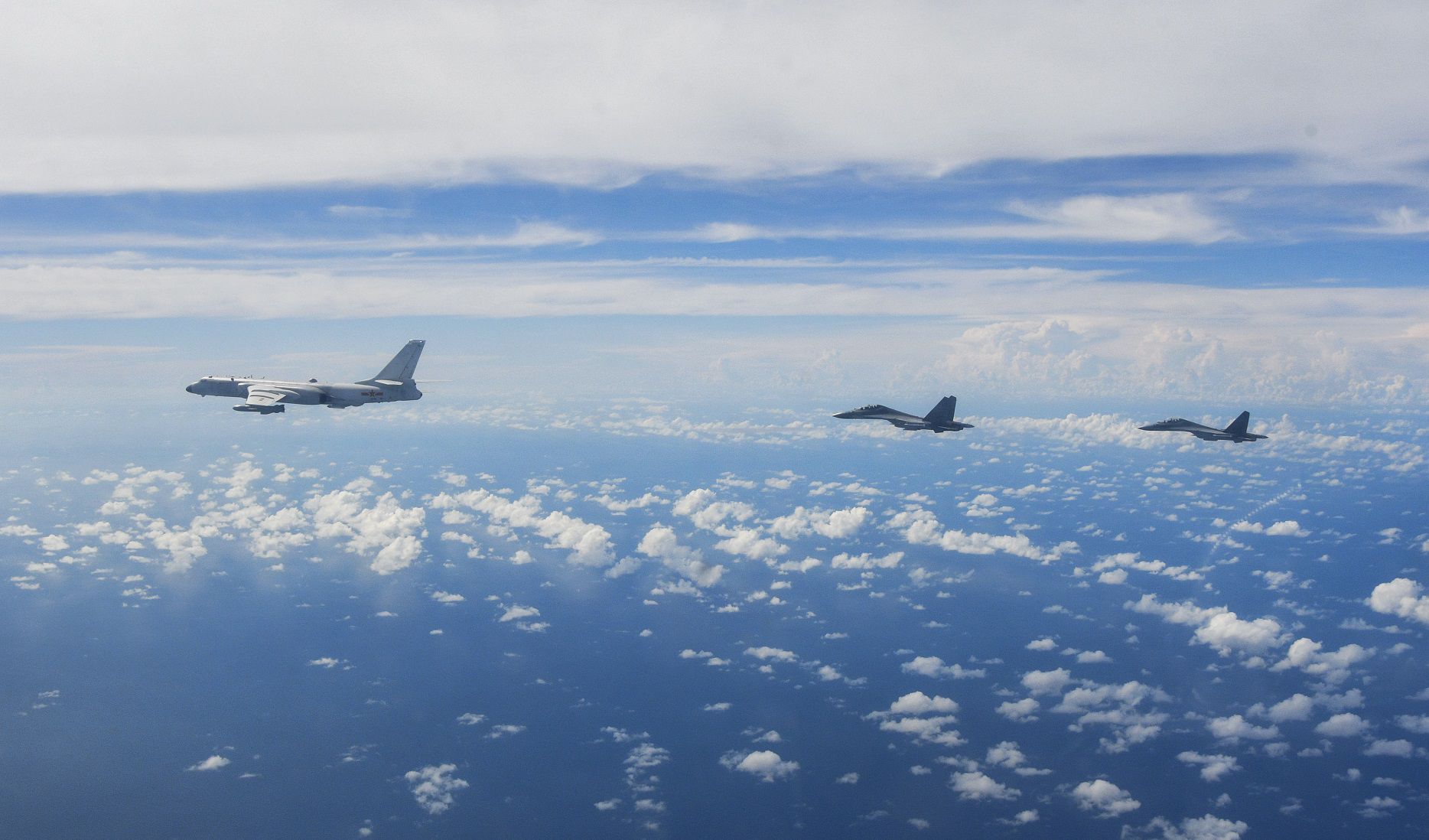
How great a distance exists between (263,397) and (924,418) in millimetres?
58339

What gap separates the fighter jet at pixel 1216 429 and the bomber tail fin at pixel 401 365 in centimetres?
6310

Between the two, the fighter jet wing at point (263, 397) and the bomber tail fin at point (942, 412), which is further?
the bomber tail fin at point (942, 412)

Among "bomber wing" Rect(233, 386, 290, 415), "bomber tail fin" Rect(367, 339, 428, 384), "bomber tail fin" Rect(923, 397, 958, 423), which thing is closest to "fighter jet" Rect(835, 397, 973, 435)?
"bomber tail fin" Rect(923, 397, 958, 423)

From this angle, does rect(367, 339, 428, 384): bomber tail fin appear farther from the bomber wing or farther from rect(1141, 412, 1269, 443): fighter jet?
rect(1141, 412, 1269, 443): fighter jet

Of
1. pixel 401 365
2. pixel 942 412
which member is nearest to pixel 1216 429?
pixel 942 412

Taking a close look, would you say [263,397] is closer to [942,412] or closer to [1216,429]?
[942,412]

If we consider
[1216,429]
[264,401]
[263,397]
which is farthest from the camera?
[1216,429]

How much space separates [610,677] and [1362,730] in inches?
7334

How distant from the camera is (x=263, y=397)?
177 ft

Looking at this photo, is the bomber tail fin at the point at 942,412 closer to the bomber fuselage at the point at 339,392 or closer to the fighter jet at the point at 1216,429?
the fighter jet at the point at 1216,429

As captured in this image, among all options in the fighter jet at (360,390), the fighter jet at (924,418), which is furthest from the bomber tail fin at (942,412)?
the fighter jet at (360,390)

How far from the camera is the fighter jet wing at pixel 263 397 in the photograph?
51028 mm

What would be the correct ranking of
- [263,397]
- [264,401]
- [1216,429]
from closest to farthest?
[264,401] → [263,397] → [1216,429]

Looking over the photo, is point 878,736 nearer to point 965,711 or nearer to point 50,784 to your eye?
point 965,711
